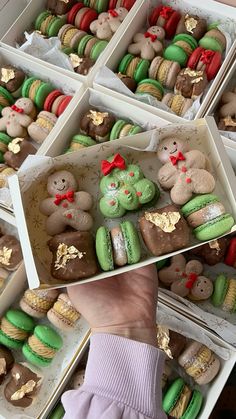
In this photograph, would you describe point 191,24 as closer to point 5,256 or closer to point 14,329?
point 5,256

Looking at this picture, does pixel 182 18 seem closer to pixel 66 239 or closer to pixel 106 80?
pixel 106 80

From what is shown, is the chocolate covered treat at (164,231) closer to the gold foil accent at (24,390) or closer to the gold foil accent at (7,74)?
the gold foil accent at (24,390)

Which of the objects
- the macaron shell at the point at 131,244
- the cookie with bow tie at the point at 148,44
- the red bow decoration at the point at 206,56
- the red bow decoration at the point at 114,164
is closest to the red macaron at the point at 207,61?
the red bow decoration at the point at 206,56

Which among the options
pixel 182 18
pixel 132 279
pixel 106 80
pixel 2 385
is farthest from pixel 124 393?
pixel 182 18

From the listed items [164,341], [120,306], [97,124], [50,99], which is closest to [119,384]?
[120,306]

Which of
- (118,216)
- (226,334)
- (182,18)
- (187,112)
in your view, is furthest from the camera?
(182,18)

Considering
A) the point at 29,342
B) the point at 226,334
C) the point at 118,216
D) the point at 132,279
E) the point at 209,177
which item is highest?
the point at 209,177
